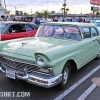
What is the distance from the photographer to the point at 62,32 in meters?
4.74

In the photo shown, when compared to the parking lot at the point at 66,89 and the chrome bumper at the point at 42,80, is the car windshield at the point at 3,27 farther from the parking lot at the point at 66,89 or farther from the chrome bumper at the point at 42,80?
the chrome bumper at the point at 42,80

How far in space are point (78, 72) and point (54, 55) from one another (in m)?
2.04

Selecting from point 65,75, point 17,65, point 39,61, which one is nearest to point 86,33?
point 65,75

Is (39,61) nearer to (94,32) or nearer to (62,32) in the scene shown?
(62,32)

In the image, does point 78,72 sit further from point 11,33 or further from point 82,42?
point 11,33

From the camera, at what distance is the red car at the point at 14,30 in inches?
276

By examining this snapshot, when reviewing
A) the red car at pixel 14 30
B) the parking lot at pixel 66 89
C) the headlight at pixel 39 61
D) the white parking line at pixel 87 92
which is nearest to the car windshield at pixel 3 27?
the red car at pixel 14 30

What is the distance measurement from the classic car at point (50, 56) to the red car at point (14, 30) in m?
2.35

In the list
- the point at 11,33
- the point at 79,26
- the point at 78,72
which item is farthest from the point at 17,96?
the point at 11,33

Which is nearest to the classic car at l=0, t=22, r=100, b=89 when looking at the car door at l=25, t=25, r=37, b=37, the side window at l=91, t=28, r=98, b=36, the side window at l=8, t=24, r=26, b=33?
the side window at l=91, t=28, r=98, b=36

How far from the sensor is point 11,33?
7.20m

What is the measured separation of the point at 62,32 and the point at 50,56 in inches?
65.7

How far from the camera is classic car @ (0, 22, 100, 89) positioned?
3275 millimetres

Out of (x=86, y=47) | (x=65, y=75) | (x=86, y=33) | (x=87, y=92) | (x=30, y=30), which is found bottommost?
(x=87, y=92)
